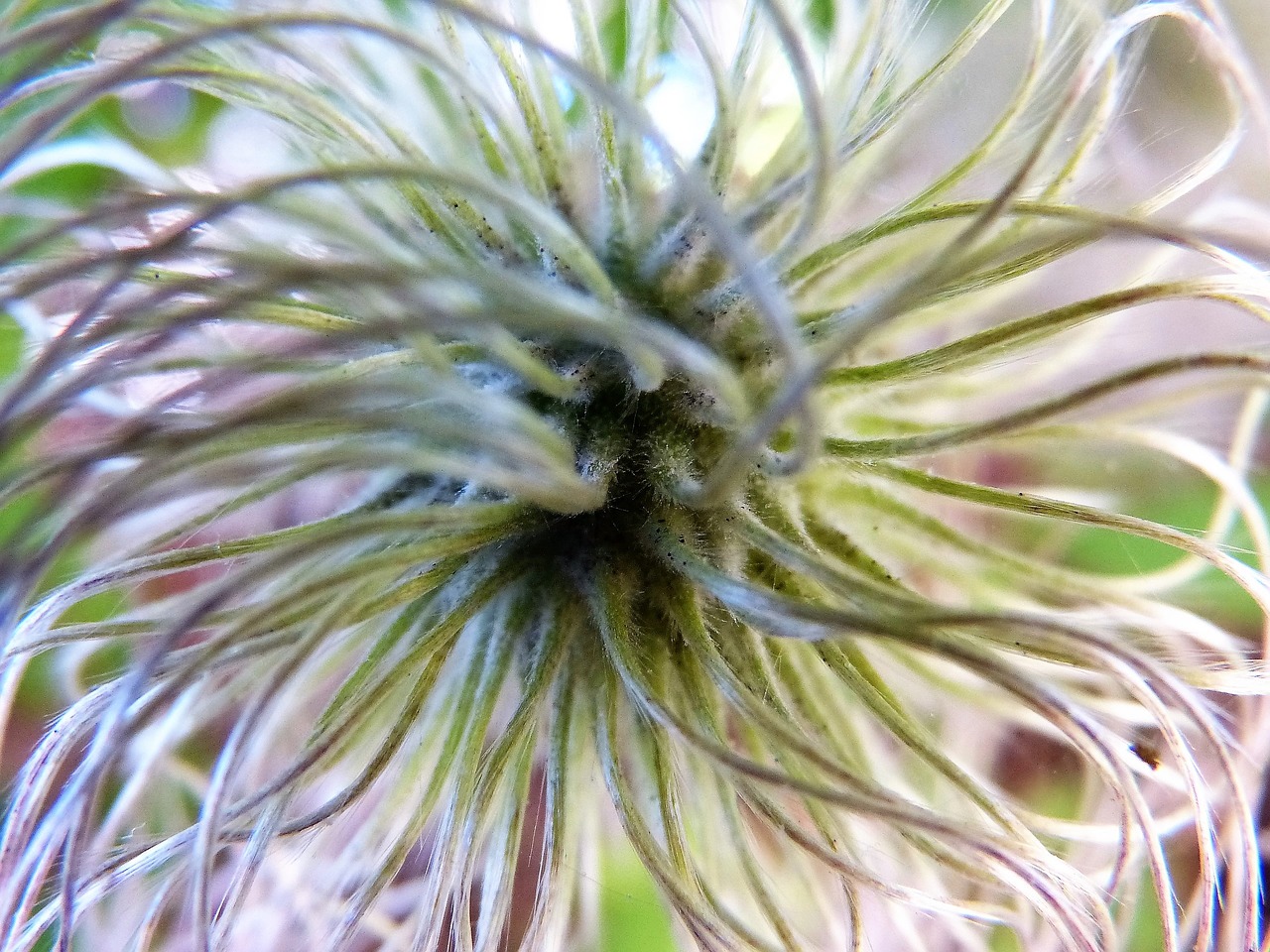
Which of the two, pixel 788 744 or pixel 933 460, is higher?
pixel 933 460

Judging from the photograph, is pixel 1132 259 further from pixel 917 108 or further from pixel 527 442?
pixel 527 442

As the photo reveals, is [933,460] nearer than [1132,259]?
Yes

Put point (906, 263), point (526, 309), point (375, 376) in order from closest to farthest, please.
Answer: point (526, 309) → point (375, 376) → point (906, 263)

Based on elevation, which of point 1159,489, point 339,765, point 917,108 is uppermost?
point 917,108

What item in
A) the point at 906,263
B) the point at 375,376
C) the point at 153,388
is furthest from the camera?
the point at 153,388

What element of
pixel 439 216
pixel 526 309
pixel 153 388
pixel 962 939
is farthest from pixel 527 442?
pixel 962 939

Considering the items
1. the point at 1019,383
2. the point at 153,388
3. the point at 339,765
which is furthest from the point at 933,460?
the point at 153,388

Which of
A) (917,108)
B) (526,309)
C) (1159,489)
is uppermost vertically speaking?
(917,108)

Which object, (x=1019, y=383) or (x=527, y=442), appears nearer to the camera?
(x=527, y=442)

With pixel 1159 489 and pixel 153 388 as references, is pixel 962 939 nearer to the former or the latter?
pixel 1159 489
